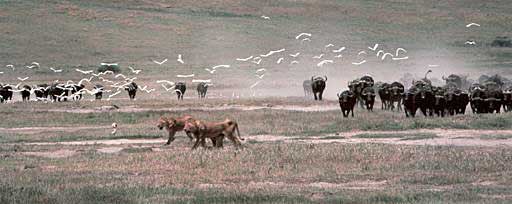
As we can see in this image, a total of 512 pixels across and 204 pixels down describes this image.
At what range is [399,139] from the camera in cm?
2267

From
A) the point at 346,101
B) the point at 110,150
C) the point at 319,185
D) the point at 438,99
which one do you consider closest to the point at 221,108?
the point at 346,101

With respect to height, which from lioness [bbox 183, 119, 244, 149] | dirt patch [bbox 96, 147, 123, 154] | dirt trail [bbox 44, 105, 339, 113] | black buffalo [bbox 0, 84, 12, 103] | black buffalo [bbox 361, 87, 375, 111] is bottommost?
dirt patch [bbox 96, 147, 123, 154]

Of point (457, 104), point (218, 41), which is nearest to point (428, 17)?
point (218, 41)

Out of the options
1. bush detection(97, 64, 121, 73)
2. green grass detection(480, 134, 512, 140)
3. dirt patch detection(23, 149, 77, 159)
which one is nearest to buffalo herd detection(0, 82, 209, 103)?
bush detection(97, 64, 121, 73)

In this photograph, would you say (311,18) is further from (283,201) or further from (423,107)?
(283,201)

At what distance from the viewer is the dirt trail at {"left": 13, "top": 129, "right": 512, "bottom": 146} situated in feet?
70.7

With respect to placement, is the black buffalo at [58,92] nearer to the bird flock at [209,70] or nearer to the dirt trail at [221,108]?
the bird flock at [209,70]

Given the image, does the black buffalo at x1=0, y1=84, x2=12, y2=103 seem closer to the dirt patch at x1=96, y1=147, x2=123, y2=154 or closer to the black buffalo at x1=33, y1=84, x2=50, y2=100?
the black buffalo at x1=33, y1=84, x2=50, y2=100

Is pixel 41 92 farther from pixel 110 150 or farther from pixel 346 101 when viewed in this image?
pixel 110 150

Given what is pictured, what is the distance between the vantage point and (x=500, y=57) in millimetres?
73625

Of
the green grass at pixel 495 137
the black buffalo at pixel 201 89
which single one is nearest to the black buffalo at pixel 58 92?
the black buffalo at pixel 201 89

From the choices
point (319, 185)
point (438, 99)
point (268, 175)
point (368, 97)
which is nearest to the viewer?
point (319, 185)

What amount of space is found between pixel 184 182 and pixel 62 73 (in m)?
49.5

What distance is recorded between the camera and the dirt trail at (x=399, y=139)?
70.7ft
